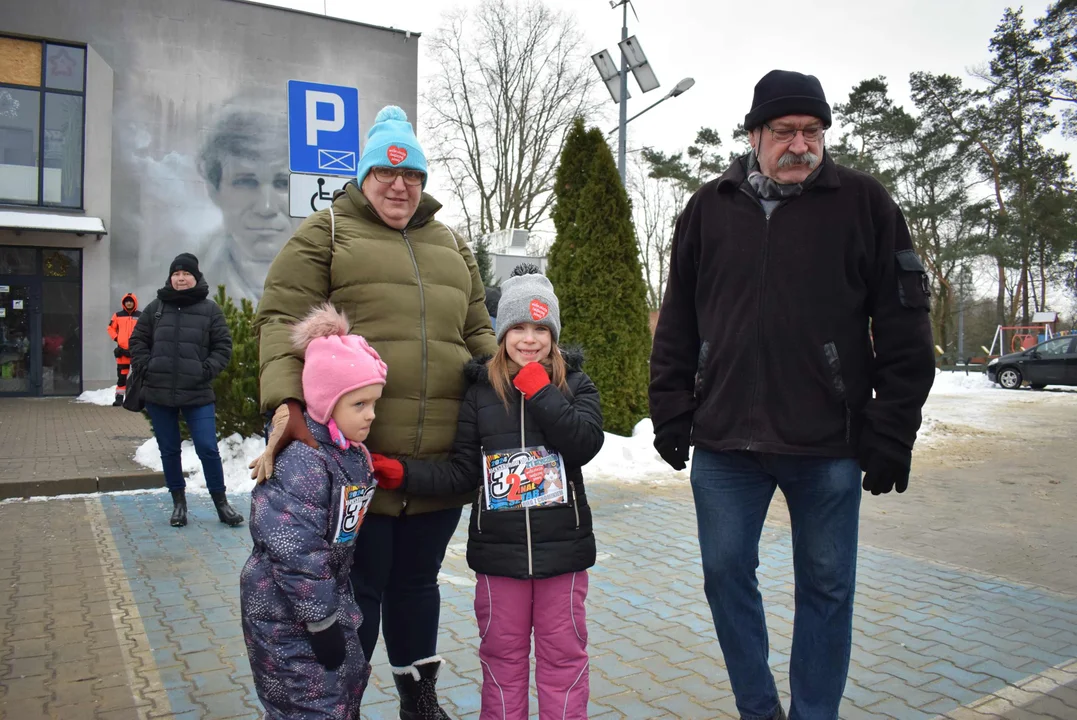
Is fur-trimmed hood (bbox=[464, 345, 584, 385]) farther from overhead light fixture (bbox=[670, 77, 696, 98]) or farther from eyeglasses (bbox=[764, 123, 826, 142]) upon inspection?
overhead light fixture (bbox=[670, 77, 696, 98])

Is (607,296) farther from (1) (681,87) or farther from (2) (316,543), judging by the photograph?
(2) (316,543)

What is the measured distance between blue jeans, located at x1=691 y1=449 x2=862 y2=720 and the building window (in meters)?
18.1

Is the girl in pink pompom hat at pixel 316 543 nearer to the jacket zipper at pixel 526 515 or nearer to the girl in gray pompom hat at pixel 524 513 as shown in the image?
the girl in gray pompom hat at pixel 524 513

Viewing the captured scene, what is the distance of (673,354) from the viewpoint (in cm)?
293

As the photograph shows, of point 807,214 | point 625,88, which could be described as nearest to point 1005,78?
point 625,88

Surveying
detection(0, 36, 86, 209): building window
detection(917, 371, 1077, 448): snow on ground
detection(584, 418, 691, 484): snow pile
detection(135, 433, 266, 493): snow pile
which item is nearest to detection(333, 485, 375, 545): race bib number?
detection(135, 433, 266, 493): snow pile

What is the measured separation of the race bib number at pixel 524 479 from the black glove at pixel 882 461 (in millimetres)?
975

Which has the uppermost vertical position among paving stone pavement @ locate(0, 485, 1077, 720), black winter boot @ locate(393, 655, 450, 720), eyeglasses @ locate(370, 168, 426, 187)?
eyeglasses @ locate(370, 168, 426, 187)

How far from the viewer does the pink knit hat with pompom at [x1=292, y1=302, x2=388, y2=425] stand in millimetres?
2416

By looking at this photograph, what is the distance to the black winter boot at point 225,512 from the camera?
20.5ft

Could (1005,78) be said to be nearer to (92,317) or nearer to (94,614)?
(92,317)

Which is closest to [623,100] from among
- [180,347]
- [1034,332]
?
[180,347]

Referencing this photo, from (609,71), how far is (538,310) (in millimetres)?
11838

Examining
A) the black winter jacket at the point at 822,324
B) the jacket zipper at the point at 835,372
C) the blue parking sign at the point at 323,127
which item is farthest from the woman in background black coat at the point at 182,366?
the jacket zipper at the point at 835,372
